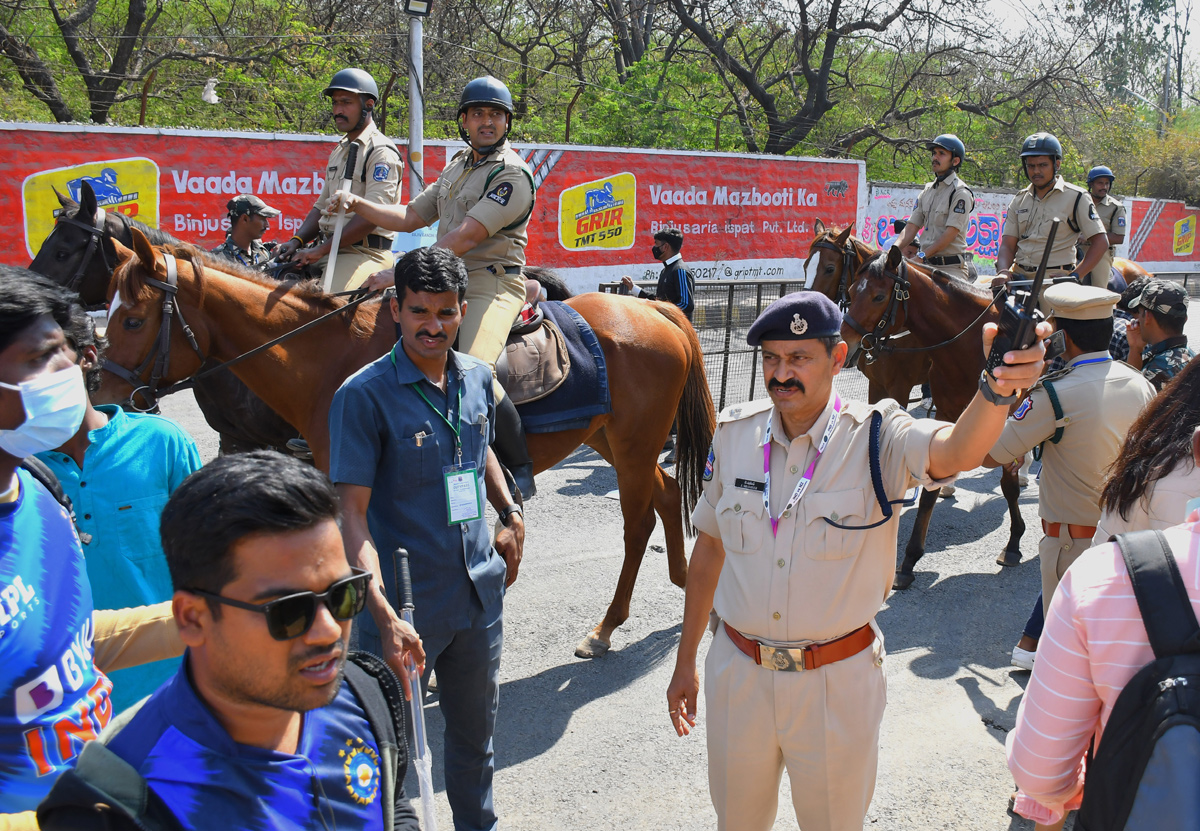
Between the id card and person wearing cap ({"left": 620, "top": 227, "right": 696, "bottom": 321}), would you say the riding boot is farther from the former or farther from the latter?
person wearing cap ({"left": 620, "top": 227, "right": 696, "bottom": 321})

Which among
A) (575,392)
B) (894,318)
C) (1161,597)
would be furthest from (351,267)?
(1161,597)

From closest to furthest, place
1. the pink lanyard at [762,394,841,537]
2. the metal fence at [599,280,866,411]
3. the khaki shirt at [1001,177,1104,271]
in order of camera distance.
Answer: the pink lanyard at [762,394,841,537]
the khaki shirt at [1001,177,1104,271]
the metal fence at [599,280,866,411]

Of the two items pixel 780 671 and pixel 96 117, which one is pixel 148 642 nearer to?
pixel 780 671

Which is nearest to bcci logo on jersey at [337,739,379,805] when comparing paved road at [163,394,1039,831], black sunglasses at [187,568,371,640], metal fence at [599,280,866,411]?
black sunglasses at [187,568,371,640]

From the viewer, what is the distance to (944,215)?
31.2 ft

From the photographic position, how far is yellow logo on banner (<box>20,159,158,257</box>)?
37.9 ft

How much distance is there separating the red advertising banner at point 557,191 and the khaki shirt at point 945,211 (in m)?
4.98

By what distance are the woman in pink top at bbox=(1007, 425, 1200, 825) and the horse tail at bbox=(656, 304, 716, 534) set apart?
4026 mm

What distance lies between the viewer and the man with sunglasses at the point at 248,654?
1471 mm

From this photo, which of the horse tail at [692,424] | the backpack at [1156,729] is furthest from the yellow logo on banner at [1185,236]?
the backpack at [1156,729]

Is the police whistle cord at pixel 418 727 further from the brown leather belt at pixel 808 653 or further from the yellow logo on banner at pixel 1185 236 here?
the yellow logo on banner at pixel 1185 236

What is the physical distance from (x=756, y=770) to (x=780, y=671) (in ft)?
1.16

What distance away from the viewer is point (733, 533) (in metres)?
2.82

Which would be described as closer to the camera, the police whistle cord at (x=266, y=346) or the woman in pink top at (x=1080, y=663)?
the woman in pink top at (x=1080, y=663)
